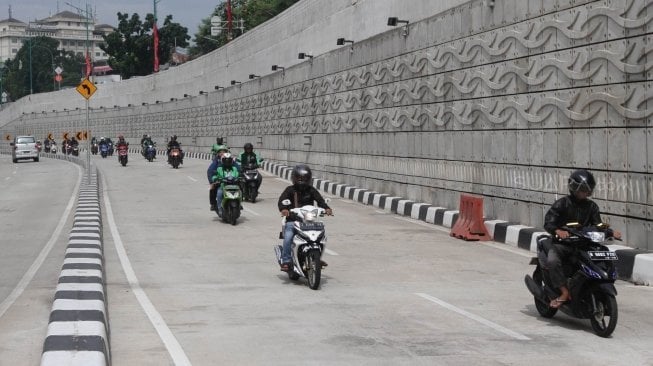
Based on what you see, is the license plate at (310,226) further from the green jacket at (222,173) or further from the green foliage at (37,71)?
the green foliage at (37,71)

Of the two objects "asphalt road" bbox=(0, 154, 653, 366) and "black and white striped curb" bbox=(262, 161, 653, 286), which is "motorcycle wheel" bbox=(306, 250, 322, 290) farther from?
"black and white striped curb" bbox=(262, 161, 653, 286)

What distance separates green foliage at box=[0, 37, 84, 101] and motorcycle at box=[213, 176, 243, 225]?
147m

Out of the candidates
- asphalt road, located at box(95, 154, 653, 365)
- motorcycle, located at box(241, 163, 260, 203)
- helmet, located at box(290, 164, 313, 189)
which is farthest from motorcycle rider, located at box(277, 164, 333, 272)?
motorcycle, located at box(241, 163, 260, 203)

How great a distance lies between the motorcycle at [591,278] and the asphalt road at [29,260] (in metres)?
4.87

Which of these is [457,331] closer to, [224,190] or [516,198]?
[516,198]

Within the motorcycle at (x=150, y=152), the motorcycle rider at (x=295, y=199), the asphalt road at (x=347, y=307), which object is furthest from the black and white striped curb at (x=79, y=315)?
the motorcycle at (x=150, y=152)

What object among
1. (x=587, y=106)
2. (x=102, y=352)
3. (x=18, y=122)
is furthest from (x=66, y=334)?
(x=18, y=122)

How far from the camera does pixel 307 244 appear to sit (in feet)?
40.3

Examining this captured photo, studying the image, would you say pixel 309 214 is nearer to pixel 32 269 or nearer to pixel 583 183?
pixel 583 183

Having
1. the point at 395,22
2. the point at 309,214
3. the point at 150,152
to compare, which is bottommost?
the point at 309,214

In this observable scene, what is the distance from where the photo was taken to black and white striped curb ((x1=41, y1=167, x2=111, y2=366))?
23.4ft

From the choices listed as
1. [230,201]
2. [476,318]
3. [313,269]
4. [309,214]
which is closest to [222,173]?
[230,201]

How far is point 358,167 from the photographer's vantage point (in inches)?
1153

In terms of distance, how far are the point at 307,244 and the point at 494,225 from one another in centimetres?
643
